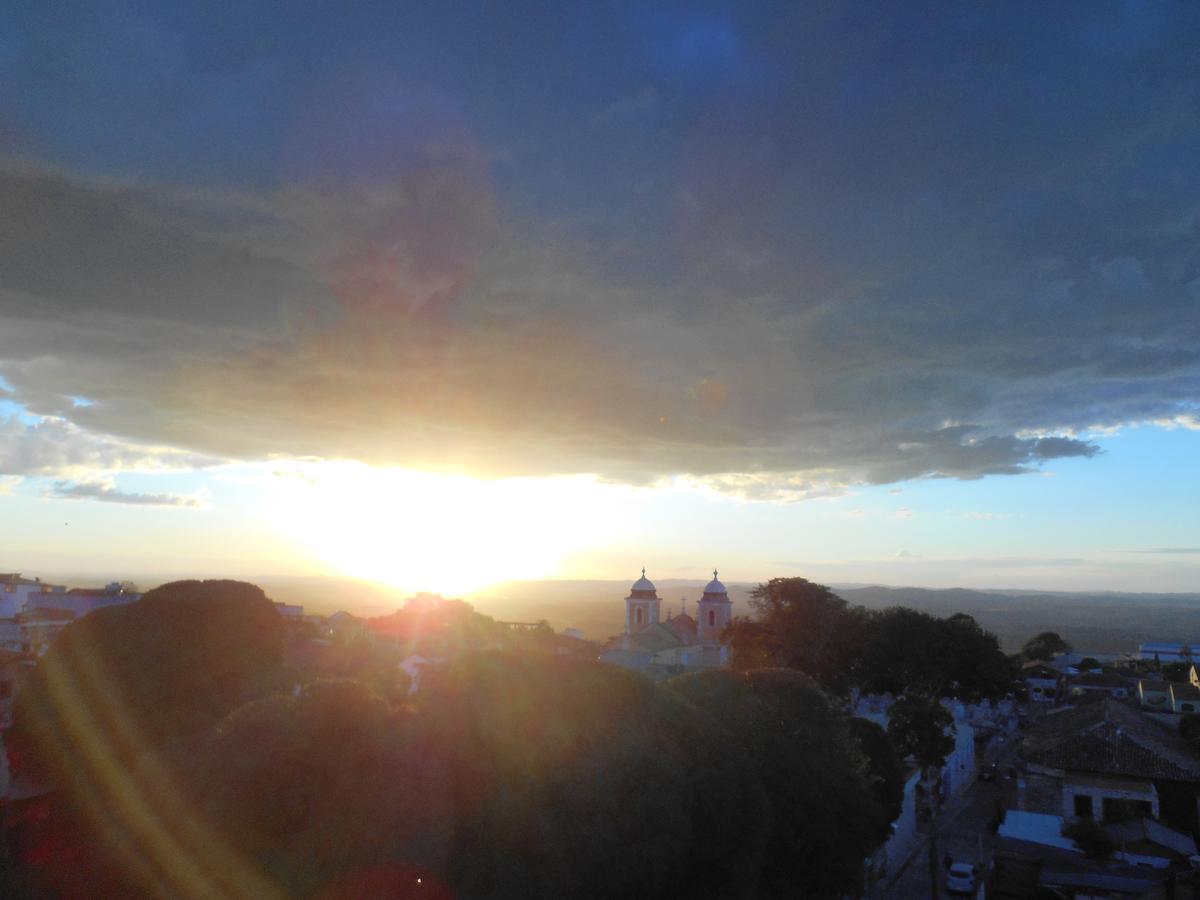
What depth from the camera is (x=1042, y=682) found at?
230 ft

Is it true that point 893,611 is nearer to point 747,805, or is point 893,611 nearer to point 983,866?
point 983,866

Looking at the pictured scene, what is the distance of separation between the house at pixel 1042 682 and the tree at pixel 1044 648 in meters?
11.6

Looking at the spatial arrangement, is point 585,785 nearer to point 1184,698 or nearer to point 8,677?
point 8,677

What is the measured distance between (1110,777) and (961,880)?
11070 millimetres

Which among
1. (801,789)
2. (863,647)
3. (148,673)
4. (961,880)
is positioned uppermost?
(148,673)

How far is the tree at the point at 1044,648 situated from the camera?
8825 centimetres

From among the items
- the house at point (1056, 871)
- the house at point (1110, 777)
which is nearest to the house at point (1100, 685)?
the house at point (1110, 777)

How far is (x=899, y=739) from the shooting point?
30.5 m

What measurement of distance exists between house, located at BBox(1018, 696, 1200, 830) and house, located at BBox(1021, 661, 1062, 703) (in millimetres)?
34741

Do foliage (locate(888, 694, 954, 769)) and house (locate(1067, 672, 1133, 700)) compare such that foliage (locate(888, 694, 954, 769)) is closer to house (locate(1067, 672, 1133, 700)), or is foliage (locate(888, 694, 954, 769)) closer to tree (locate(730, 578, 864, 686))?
tree (locate(730, 578, 864, 686))

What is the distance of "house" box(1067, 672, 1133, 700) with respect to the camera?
190 feet

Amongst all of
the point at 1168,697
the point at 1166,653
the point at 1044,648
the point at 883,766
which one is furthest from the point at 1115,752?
the point at 1166,653

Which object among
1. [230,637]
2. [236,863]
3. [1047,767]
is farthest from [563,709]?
[1047,767]

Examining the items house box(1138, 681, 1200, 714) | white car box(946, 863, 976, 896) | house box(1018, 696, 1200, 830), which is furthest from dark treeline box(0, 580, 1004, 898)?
house box(1138, 681, 1200, 714)
